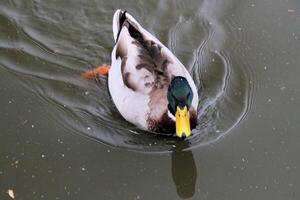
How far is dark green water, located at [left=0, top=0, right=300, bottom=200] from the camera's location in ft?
16.3

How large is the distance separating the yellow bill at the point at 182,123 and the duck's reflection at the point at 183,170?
28 cm

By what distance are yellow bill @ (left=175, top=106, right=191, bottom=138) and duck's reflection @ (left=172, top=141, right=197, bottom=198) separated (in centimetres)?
28

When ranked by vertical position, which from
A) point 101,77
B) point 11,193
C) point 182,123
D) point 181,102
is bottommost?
point 11,193

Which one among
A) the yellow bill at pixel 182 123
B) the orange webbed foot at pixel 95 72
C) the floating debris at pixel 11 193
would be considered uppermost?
the yellow bill at pixel 182 123

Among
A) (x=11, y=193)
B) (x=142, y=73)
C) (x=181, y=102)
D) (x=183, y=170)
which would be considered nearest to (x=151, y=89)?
(x=142, y=73)

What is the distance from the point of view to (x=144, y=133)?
17.7 feet

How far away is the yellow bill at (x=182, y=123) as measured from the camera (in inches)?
196

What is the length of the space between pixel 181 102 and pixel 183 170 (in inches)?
21.9

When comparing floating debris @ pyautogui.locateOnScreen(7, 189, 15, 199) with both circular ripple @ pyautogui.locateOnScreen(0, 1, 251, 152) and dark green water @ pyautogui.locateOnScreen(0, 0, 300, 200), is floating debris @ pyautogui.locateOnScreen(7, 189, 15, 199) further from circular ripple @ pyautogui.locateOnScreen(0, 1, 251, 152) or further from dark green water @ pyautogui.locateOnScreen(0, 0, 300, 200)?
circular ripple @ pyautogui.locateOnScreen(0, 1, 251, 152)

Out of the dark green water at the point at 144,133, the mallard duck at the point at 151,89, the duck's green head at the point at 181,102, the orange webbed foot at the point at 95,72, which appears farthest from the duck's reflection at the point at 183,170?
the orange webbed foot at the point at 95,72

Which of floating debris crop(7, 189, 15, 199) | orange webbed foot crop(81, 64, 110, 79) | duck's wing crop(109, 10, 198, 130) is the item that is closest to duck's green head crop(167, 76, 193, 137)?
duck's wing crop(109, 10, 198, 130)

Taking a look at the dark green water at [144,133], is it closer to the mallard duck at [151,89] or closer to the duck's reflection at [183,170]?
the duck's reflection at [183,170]

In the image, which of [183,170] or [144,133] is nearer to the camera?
[183,170]

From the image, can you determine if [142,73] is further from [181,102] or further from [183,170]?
[183,170]
